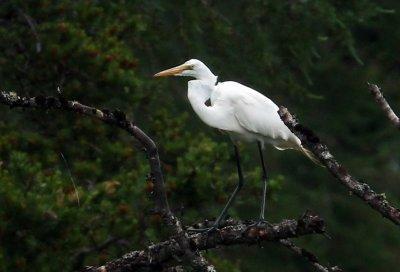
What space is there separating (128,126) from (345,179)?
0.67 m

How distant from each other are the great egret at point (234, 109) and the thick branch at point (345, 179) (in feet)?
6.59

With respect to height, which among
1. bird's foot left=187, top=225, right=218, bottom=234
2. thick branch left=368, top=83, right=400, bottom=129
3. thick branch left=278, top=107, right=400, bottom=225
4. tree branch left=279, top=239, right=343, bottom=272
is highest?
thick branch left=368, top=83, right=400, bottom=129

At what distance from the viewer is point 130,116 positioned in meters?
8.15

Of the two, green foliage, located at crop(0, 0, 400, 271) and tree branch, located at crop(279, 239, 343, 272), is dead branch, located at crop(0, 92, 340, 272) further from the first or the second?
green foliage, located at crop(0, 0, 400, 271)

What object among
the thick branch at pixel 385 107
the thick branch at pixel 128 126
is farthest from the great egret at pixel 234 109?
the thick branch at pixel 385 107

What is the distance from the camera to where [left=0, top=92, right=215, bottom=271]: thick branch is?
157 inches

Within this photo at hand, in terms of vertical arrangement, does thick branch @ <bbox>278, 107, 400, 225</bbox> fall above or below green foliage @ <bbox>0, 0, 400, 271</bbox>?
above

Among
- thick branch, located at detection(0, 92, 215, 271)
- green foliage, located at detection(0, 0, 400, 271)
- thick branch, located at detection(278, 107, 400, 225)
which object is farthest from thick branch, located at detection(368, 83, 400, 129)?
green foliage, located at detection(0, 0, 400, 271)

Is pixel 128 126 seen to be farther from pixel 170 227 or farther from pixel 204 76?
pixel 204 76

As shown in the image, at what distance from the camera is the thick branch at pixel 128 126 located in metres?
4.00

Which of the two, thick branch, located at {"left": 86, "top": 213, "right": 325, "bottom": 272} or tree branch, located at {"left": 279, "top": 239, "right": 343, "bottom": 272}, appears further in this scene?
thick branch, located at {"left": 86, "top": 213, "right": 325, "bottom": 272}

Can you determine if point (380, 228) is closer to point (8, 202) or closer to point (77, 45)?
point (77, 45)

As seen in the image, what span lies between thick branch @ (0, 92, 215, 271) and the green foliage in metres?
0.80

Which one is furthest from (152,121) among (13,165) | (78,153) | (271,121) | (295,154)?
(295,154)
